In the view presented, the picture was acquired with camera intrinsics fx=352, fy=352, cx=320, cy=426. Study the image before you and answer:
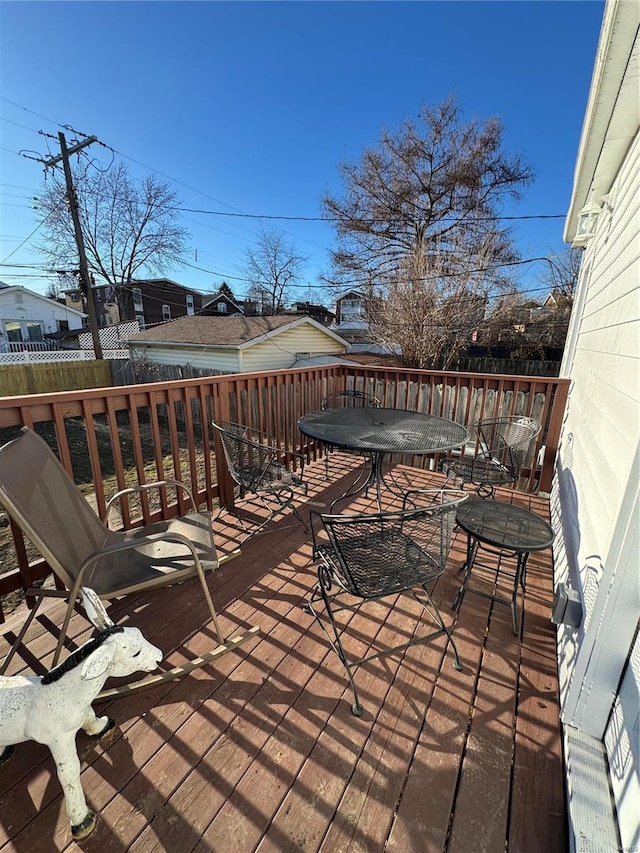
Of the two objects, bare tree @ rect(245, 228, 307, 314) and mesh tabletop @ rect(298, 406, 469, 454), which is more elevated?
bare tree @ rect(245, 228, 307, 314)

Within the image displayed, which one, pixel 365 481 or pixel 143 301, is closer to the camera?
pixel 365 481

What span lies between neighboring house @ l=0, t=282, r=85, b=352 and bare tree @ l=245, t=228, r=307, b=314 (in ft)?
40.7

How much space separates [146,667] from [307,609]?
982 millimetres

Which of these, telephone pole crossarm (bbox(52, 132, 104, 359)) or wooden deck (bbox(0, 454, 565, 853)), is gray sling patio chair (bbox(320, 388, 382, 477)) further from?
telephone pole crossarm (bbox(52, 132, 104, 359))

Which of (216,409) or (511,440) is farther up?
(216,409)

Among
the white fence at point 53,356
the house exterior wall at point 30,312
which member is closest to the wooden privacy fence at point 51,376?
the white fence at point 53,356

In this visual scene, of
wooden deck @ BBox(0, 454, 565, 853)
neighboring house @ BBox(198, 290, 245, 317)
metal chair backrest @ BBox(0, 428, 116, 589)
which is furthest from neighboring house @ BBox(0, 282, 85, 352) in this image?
wooden deck @ BBox(0, 454, 565, 853)

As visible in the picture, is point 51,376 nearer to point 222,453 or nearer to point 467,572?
point 222,453

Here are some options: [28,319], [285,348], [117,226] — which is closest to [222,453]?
[285,348]

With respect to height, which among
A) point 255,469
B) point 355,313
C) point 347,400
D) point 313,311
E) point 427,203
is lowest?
point 255,469

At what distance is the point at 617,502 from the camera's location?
4.26 feet

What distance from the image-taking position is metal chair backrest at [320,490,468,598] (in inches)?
56.6

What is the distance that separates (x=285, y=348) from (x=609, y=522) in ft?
38.6

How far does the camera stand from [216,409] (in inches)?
115
